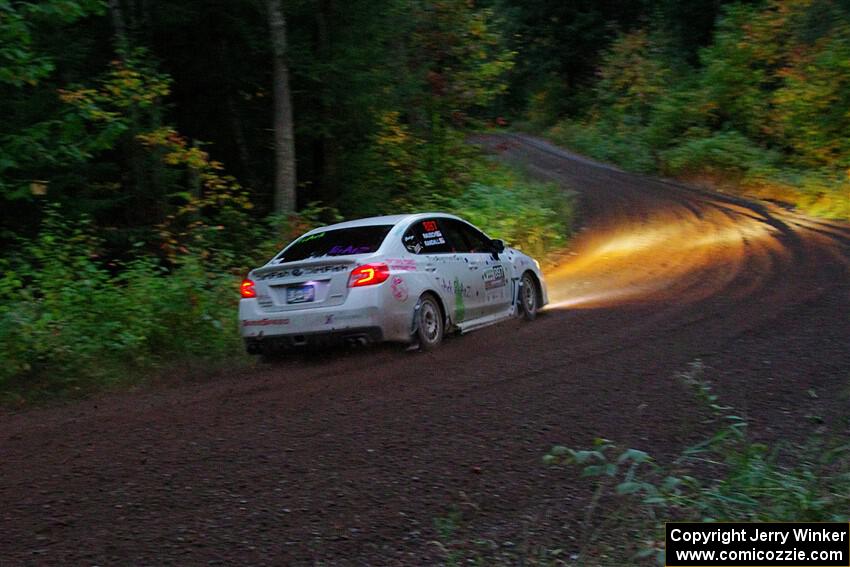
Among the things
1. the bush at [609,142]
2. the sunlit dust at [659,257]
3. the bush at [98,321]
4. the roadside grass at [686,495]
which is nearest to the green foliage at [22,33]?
the bush at [98,321]

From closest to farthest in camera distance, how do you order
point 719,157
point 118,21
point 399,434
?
point 399,434
point 118,21
point 719,157

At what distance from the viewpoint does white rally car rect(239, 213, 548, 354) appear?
975 cm

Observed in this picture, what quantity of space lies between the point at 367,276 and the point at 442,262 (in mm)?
1519

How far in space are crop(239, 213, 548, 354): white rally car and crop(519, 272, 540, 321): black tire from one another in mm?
1015

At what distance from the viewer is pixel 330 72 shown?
702 inches

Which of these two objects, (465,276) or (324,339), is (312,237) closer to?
(324,339)

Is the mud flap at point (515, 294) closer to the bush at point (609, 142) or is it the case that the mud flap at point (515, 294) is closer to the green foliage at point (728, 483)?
the green foliage at point (728, 483)

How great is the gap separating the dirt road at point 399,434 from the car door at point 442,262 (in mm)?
484

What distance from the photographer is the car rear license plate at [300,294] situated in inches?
389

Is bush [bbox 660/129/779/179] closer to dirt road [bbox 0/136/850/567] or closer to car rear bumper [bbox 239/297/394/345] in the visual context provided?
dirt road [bbox 0/136/850/567]

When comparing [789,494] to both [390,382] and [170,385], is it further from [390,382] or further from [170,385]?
[170,385]

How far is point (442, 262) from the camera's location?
1108 centimetres

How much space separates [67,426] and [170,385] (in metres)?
2.02

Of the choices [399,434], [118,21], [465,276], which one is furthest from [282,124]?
[399,434]
